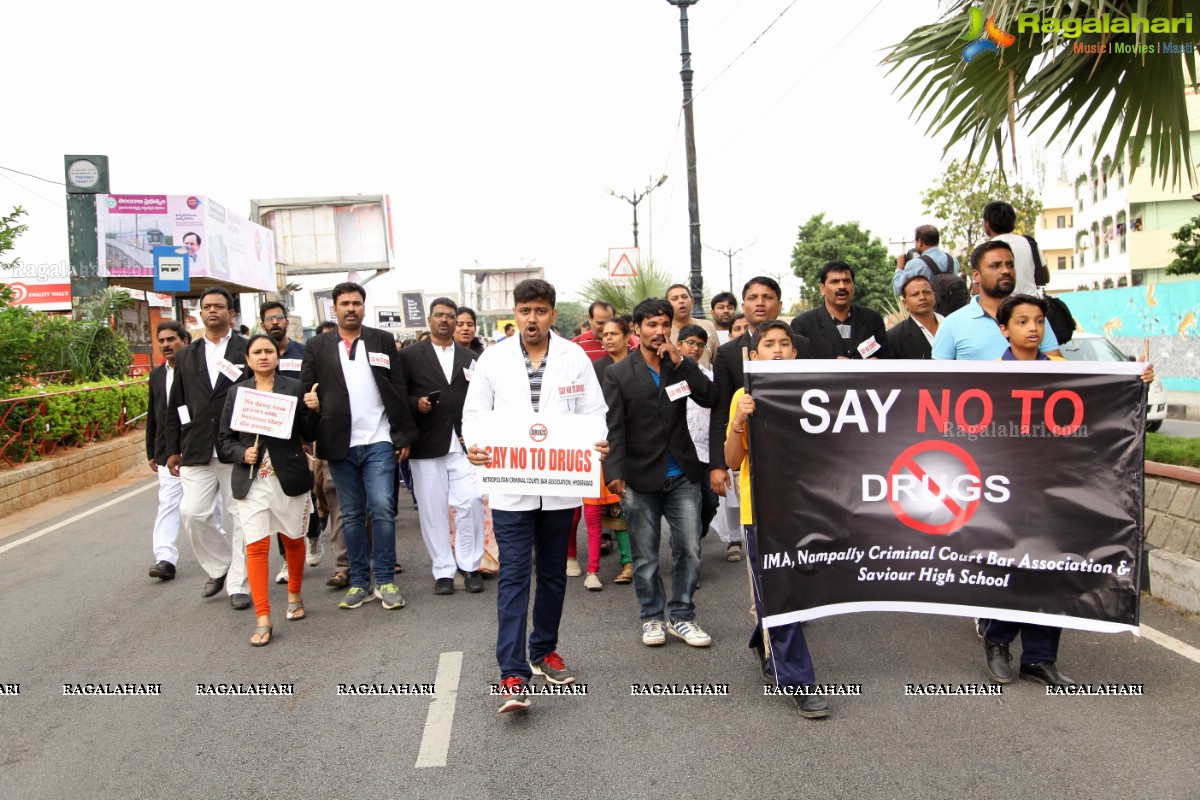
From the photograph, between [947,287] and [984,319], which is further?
[947,287]

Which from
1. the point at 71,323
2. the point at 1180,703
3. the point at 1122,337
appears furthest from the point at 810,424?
the point at 1122,337

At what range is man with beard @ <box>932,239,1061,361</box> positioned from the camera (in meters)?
5.41

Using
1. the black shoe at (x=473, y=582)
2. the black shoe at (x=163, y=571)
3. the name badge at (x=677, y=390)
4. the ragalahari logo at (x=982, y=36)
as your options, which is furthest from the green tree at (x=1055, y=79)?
the black shoe at (x=163, y=571)

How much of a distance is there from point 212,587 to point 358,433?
175 cm

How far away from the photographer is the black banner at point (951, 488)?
4.49 m

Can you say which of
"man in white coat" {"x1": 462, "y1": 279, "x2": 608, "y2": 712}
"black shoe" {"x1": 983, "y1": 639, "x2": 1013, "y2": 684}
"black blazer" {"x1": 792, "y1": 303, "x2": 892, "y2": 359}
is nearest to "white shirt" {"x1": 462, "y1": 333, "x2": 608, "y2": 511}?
"man in white coat" {"x1": 462, "y1": 279, "x2": 608, "y2": 712}

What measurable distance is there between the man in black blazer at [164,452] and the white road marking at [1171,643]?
6.71 metres

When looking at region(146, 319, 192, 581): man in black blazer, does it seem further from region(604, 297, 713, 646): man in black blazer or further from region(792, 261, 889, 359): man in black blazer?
region(792, 261, 889, 359): man in black blazer

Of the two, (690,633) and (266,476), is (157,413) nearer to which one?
(266,476)

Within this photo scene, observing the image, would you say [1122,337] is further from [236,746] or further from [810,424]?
[236,746]

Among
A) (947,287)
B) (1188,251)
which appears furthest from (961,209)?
(947,287)

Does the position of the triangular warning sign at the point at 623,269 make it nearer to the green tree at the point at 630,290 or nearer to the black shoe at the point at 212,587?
the green tree at the point at 630,290

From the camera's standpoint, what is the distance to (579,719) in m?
4.53

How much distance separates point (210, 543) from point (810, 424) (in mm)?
4830
